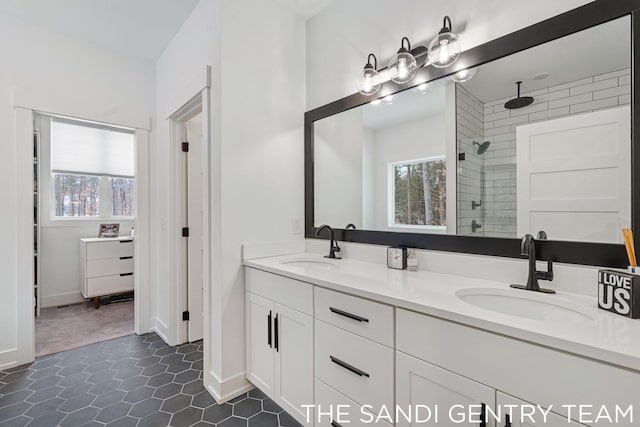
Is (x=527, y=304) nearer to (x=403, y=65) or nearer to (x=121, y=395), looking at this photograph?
(x=403, y=65)

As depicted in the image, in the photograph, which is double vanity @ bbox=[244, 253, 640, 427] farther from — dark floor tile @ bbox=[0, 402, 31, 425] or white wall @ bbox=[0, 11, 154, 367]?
white wall @ bbox=[0, 11, 154, 367]

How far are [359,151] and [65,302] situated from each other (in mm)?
4183

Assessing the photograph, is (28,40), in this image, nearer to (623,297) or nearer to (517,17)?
(517,17)

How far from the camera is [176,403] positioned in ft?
5.91

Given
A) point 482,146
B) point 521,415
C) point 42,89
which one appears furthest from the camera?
point 42,89

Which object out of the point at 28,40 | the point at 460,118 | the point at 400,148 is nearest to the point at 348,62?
the point at 400,148

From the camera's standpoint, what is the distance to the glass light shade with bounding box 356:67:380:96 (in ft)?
5.97

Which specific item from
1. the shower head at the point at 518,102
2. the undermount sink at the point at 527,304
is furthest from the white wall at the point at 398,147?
the undermount sink at the point at 527,304

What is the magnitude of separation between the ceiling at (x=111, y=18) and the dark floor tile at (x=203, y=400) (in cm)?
273

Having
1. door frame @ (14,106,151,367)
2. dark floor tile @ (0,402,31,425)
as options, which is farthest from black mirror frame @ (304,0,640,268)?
door frame @ (14,106,151,367)

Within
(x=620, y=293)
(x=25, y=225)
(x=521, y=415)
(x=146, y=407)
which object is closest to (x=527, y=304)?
(x=620, y=293)

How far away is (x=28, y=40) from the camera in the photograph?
2.34 metres

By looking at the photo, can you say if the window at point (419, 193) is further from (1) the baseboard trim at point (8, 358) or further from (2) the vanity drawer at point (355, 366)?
(1) the baseboard trim at point (8, 358)

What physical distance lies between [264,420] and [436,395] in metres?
1.10
